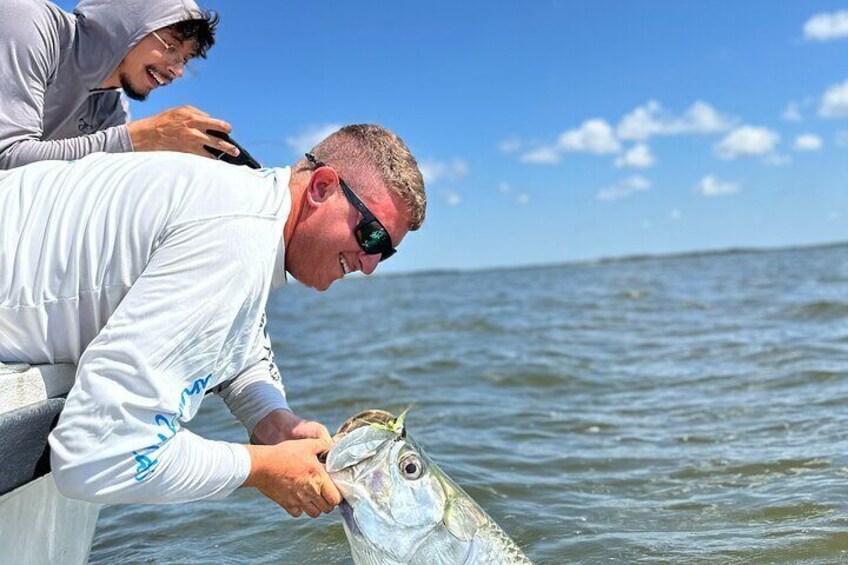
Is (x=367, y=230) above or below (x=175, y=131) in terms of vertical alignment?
below

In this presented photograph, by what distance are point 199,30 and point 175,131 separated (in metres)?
0.48

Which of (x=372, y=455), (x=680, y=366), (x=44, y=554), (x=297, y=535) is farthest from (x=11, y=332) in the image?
(x=680, y=366)

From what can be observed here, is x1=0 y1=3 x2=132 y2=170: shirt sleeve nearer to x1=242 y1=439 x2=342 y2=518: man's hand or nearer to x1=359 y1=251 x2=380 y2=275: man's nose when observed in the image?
x1=359 y1=251 x2=380 y2=275: man's nose

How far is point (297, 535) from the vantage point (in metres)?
5.23

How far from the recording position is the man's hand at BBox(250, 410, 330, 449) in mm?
3291

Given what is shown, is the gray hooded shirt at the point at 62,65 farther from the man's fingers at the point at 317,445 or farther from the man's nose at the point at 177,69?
the man's fingers at the point at 317,445

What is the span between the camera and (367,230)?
9.58 ft

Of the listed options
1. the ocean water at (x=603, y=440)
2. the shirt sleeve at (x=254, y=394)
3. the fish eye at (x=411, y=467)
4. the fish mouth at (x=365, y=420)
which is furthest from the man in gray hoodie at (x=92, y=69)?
the ocean water at (x=603, y=440)

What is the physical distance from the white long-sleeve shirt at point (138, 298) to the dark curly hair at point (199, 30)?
99 centimetres

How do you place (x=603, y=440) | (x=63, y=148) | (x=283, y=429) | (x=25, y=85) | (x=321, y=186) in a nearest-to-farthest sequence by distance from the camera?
(x=321, y=186) < (x=25, y=85) < (x=63, y=148) < (x=283, y=429) < (x=603, y=440)

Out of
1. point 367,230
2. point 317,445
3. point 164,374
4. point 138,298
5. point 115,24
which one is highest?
point 115,24

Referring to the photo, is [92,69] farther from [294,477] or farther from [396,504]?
[396,504]

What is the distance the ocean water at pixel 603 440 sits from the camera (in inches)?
198

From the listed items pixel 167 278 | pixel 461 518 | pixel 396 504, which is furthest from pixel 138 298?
pixel 461 518
